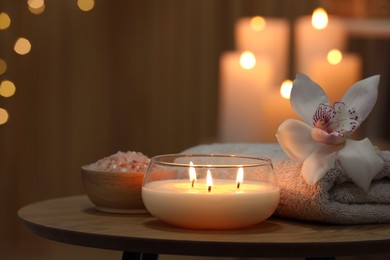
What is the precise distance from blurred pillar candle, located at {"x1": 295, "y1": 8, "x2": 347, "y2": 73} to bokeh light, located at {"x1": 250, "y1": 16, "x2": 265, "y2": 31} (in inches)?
4.5

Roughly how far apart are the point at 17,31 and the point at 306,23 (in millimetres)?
806

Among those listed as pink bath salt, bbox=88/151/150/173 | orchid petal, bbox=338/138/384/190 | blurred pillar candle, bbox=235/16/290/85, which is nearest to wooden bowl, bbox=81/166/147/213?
pink bath salt, bbox=88/151/150/173

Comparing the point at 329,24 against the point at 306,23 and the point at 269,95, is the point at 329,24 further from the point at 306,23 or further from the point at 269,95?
the point at 269,95

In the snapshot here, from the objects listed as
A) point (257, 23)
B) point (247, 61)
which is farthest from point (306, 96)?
point (257, 23)

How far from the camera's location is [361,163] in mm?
866

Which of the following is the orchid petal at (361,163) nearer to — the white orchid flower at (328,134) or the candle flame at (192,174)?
the white orchid flower at (328,134)

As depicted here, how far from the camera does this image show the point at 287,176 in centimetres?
91

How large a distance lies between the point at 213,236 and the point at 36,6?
148 cm

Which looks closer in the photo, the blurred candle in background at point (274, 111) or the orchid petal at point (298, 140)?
the orchid petal at point (298, 140)

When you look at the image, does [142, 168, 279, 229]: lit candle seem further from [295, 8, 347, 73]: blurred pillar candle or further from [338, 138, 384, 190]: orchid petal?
[295, 8, 347, 73]: blurred pillar candle

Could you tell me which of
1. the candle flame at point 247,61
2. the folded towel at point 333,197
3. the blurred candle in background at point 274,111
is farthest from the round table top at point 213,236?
the candle flame at point 247,61

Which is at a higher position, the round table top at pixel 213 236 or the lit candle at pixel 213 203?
the lit candle at pixel 213 203

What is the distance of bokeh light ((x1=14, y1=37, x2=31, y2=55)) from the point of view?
6.93 feet

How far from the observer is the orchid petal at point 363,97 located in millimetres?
901
